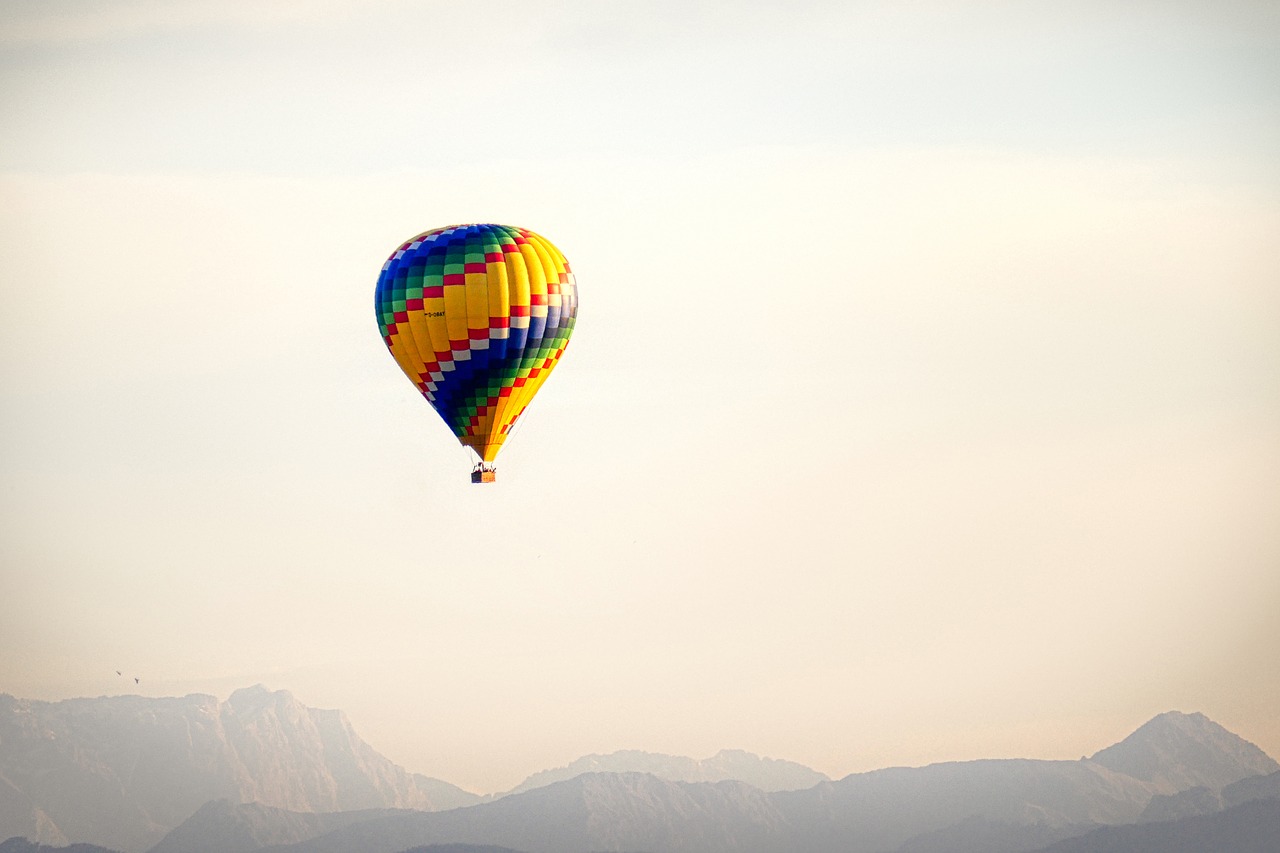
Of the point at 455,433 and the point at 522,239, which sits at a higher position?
the point at 522,239

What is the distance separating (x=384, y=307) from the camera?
127812 millimetres

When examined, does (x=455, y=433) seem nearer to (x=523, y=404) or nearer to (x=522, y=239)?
(x=523, y=404)

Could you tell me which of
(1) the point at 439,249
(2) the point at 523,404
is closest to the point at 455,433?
(2) the point at 523,404

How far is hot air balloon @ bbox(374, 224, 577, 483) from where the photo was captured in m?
125

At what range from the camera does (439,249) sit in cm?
12600

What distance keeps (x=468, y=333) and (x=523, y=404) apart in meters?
7.92

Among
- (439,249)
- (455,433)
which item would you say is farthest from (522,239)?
(455,433)

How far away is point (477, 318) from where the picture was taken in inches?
4938

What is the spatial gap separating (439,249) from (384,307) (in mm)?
5840

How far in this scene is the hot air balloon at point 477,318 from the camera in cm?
12538

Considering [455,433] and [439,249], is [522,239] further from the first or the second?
[455,433]

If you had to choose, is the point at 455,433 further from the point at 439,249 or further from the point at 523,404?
the point at 439,249

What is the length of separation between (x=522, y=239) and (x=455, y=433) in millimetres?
Result: 14558

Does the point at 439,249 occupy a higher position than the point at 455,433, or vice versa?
the point at 439,249
